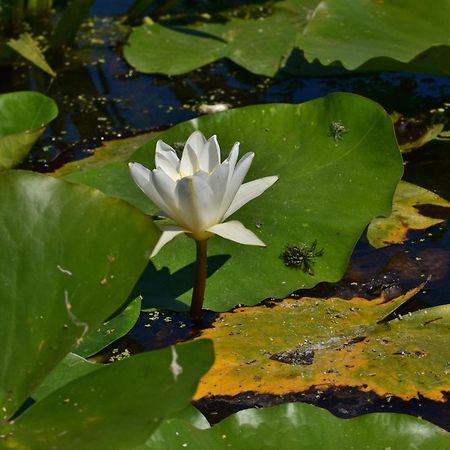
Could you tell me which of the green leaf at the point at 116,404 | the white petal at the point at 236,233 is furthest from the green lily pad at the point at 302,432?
the white petal at the point at 236,233

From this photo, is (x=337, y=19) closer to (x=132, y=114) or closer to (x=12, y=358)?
(x=132, y=114)

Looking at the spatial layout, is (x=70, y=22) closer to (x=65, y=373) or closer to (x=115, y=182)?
(x=115, y=182)

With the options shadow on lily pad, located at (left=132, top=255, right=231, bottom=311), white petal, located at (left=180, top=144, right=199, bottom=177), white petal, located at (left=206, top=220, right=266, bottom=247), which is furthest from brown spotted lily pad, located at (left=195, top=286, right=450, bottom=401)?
white petal, located at (left=180, top=144, right=199, bottom=177)

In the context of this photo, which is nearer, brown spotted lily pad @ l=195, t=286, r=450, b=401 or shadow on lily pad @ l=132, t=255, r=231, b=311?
brown spotted lily pad @ l=195, t=286, r=450, b=401

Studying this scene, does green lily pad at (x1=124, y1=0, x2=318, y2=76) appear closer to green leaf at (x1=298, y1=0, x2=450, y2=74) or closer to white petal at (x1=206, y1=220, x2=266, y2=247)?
green leaf at (x1=298, y1=0, x2=450, y2=74)

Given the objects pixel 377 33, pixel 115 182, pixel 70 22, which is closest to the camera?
pixel 115 182

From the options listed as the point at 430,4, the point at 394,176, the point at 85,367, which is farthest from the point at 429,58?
the point at 85,367

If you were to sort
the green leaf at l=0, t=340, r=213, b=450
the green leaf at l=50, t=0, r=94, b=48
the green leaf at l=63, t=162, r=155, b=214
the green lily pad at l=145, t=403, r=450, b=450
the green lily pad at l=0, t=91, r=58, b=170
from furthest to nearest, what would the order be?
the green leaf at l=50, t=0, r=94, b=48 → the green lily pad at l=0, t=91, r=58, b=170 → the green leaf at l=63, t=162, r=155, b=214 → the green lily pad at l=145, t=403, r=450, b=450 → the green leaf at l=0, t=340, r=213, b=450

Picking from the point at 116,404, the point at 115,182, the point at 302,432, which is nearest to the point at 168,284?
the point at 115,182
